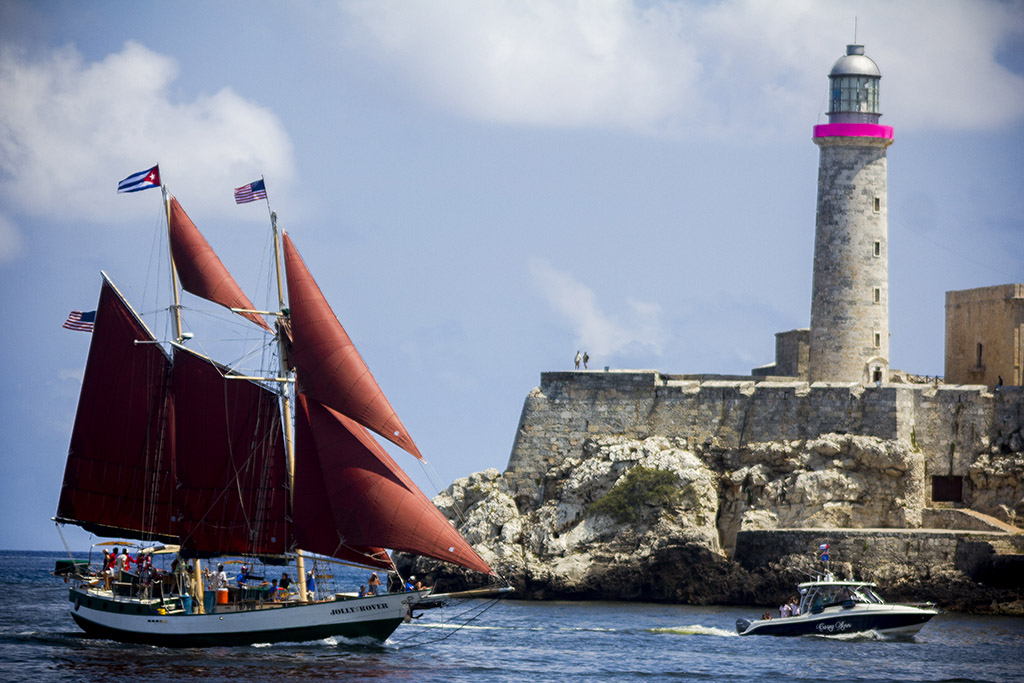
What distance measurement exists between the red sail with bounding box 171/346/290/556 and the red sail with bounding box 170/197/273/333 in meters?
1.59

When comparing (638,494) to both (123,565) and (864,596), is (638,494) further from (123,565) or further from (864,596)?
(123,565)

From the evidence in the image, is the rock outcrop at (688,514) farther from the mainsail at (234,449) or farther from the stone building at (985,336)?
the mainsail at (234,449)

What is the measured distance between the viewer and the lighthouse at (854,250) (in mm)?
54156

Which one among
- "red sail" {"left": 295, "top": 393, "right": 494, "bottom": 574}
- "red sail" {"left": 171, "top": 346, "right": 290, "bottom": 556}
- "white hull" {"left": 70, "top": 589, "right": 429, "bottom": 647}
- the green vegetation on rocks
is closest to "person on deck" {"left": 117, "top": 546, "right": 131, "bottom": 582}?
"red sail" {"left": 171, "top": 346, "right": 290, "bottom": 556}

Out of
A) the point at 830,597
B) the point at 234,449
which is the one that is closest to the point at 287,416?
the point at 234,449

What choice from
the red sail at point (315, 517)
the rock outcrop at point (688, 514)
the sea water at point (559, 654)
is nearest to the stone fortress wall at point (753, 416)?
the rock outcrop at point (688, 514)

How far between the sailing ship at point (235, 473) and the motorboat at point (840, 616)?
8449 millimetres

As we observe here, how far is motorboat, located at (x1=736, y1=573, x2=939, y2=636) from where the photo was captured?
40844 millimetres

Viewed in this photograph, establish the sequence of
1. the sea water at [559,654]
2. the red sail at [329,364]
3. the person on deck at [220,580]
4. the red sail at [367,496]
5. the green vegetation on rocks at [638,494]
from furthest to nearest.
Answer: the green vegetation on rocks at [638,494], the person on deck at [220,580], the red sail at [329,364], the red sail at [367,496], the sea water at [559,654]

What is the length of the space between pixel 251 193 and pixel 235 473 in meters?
6.51

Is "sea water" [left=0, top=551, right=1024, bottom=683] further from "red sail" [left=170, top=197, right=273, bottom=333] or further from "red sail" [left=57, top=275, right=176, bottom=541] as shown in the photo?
"red sail" [left=170, top=197, right=273, bottom=333]

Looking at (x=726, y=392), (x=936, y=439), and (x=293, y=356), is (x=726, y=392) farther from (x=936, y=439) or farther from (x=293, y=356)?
(x=293, y=356)

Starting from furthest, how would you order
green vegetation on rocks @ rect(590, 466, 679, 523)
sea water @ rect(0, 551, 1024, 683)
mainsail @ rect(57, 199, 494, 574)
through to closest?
green vegetation on rocks @ rect(590, 466, 679, 523), mainsail @ rect(57, 199, 494, 574), sea water @ rect(0, 551, 1024, 683)

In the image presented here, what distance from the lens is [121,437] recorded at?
40875 millimetres
